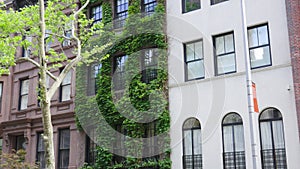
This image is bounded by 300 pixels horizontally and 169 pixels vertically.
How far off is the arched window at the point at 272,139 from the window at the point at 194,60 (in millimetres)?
4044

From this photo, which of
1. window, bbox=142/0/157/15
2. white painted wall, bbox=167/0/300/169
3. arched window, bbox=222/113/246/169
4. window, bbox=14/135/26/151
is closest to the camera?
white painted wall, bbox=167/0/300/169

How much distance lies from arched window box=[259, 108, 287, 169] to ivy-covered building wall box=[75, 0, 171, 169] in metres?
4.76

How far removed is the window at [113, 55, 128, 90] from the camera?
22.9 m

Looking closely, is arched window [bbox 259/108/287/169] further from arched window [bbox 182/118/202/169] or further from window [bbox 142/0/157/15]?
window [bbox 142/0/157/15]

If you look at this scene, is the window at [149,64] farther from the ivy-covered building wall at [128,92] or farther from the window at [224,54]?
the window at [224,54]

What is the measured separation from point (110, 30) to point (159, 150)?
7.96 meters

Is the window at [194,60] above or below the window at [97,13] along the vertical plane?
below

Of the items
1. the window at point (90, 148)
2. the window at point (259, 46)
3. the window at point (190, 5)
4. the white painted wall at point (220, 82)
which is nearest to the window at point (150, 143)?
the white painted wall at point (220, 82)

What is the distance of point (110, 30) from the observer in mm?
23953

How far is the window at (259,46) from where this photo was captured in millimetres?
18484

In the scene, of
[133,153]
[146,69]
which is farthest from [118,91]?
[133,153]

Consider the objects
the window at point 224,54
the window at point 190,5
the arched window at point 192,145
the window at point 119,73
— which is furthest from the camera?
the window at point 119,73

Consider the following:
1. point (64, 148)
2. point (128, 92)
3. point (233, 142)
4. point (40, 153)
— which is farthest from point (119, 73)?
point (233, 142)

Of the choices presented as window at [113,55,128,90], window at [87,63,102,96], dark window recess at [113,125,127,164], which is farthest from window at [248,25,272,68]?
window at [87,63,102,96]
